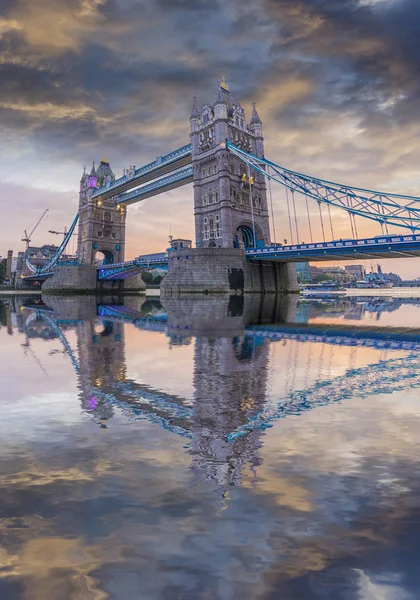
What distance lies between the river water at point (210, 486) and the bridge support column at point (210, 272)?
40.3 m

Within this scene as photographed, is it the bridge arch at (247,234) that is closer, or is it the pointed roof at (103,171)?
the bridge arch at (247,234)

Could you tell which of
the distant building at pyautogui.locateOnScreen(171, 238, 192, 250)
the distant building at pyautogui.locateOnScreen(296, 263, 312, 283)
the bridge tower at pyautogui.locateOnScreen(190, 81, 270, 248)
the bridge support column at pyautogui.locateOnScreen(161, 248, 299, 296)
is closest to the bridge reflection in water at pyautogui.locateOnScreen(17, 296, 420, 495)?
the bridge support column at pyautogui.locateOnScreen(161, 248, 299, 296)

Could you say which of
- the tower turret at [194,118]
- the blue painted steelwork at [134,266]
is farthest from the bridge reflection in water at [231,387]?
the tower turret at [194,118]

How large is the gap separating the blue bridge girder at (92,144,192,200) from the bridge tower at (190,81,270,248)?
4.68 m

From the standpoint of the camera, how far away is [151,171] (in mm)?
68375

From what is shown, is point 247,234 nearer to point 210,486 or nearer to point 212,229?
point 212,229

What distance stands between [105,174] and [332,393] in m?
95.5

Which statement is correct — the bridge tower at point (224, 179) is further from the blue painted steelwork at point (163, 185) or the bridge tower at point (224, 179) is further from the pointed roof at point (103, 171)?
the pointed roof at point (103, 171)

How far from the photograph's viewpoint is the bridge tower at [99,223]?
85.8 metres

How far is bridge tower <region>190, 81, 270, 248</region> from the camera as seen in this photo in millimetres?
54062

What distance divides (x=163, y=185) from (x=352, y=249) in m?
38.6

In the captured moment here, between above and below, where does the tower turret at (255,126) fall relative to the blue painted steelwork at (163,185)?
above

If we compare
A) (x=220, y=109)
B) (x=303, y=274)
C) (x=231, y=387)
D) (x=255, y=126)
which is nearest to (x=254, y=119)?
(x=255, y=126)

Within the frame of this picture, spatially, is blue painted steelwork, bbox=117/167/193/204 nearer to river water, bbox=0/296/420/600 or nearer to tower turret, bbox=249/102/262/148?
tower turret, bbox=249/102/262/148
